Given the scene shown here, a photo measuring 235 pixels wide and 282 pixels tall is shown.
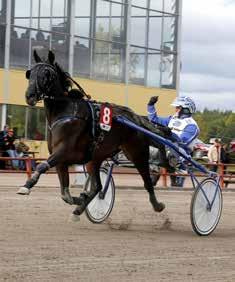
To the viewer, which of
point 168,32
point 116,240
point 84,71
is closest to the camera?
point 116,240

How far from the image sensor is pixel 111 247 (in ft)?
30.6

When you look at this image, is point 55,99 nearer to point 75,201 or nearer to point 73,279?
point 75,201

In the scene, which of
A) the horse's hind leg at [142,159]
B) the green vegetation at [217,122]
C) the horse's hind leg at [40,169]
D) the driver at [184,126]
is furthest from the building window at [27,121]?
the green vegetation at [217,122]

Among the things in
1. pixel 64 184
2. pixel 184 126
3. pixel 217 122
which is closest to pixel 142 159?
pixel 184 126

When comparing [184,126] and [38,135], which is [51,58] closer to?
[184,126]

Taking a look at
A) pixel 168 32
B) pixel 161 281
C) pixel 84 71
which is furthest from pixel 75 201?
pixel 168 32

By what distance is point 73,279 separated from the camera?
7.26 meters

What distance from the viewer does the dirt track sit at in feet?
25.2

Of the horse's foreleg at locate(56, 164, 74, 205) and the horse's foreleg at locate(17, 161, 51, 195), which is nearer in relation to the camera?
the horse's foreleg at locate(17, 161, 51, 195)

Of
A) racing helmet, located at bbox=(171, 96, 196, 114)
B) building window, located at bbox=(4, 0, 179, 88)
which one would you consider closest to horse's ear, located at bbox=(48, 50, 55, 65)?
racing helmet, located at bbox=(171, 96, 196, 114)

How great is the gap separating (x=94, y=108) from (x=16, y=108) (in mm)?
26266

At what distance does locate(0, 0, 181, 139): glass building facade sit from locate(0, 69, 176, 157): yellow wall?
366mm

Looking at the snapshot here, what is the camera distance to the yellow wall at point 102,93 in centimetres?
A: 3631

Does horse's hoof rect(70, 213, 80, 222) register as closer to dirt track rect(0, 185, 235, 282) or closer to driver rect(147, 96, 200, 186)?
dirt track rect(0, 185, 235, 282)
